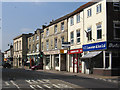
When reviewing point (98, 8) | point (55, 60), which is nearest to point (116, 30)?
point (98, 8)

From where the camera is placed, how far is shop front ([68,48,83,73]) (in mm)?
36825

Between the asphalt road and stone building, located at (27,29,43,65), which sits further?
stone building, located at (27,29,43,65)

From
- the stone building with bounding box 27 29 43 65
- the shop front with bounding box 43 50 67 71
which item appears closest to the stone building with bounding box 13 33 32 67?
the stone building with bounding box 27 29 43 65

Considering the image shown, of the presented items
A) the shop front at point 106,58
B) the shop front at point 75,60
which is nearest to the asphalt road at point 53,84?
the shop front at point 106,58

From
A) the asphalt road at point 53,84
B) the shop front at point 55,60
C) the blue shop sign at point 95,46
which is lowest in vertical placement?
the asphalt road at point 53,84

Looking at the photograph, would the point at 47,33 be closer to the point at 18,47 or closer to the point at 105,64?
the point at 105,64

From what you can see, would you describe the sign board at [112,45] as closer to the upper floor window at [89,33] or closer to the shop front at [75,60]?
the upper floor window at [89,33]

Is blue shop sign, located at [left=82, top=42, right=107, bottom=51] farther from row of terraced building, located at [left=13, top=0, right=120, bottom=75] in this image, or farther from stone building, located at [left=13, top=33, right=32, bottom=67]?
stone building, located at [left=13, top=33, right=32, bottom=67]

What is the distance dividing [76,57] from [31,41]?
30.8 m

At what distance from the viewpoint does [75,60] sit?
38.1 meters

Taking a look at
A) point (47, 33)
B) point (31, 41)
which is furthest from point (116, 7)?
point (31, 41)

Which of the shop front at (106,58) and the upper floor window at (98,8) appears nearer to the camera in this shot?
the shop front at (106,58)

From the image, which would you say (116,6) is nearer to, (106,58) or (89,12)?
(89,12)

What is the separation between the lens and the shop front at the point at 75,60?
36825 mm
